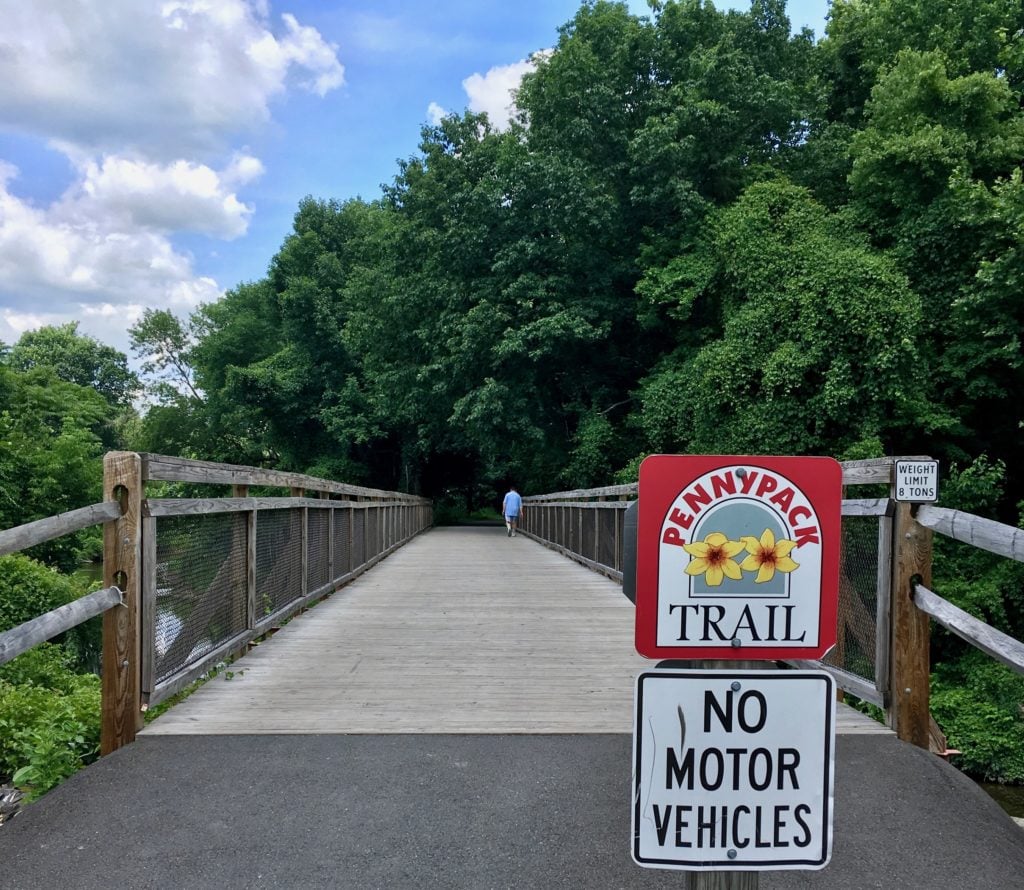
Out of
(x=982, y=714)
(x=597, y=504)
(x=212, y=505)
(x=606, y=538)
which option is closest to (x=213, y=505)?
(x=212, y=505)

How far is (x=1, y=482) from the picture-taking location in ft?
69.8

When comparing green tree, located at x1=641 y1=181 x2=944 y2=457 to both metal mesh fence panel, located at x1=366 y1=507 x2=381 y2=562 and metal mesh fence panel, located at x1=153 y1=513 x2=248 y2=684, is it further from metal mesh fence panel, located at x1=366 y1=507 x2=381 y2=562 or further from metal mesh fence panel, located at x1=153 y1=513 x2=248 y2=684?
metal mesh fence panel, located at x1=153 y1=513 x2=248 y2=684

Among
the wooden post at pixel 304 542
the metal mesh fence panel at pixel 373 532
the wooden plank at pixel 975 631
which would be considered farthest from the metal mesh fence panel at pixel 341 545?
the wooden plank at pixel 975 631

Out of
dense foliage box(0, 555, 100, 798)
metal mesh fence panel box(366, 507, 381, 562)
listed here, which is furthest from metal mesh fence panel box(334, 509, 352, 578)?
dense foliage box(0, 555, 100, 798)

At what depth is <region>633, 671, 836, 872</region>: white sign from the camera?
145 cm

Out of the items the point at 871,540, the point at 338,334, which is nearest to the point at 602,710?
the point at 871,540

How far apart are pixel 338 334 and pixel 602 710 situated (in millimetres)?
31956

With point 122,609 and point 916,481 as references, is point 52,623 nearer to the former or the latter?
point 122,609

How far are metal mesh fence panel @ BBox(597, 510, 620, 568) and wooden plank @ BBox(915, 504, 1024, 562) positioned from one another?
254 inches

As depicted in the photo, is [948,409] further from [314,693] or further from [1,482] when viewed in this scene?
[1,482]

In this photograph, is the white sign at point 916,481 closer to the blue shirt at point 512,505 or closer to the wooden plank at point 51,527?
the wooden plank at point 51,527

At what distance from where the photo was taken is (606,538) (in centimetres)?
1084

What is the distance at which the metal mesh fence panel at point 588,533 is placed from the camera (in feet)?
39.0

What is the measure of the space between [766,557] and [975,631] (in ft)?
6.04
